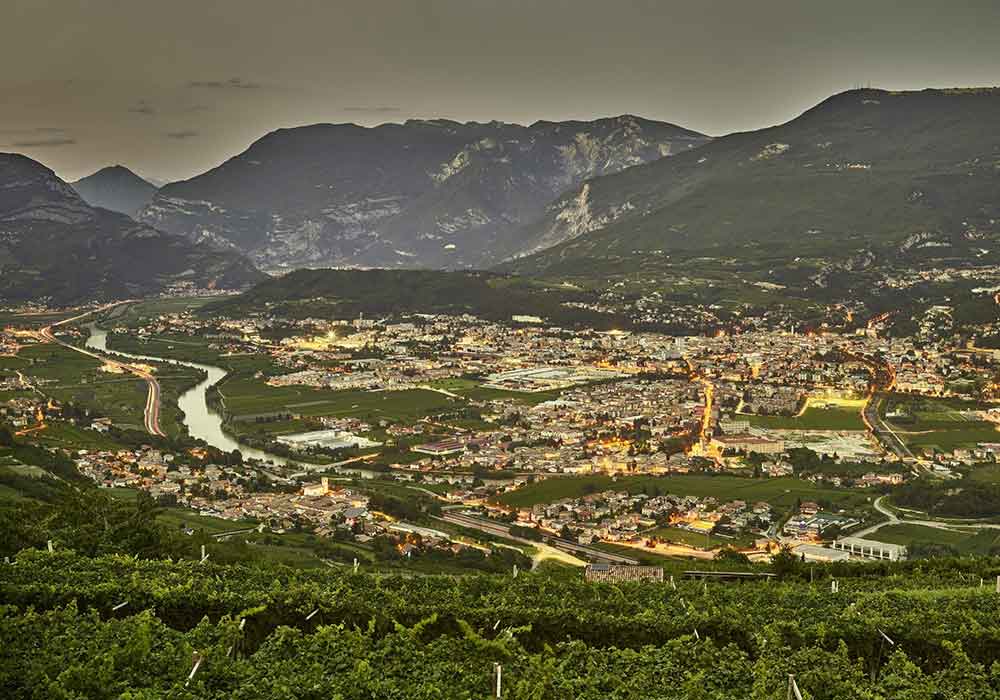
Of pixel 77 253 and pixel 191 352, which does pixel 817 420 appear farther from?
pixel 77 253

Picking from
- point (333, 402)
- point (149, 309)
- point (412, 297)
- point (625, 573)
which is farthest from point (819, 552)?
point (149, 309)

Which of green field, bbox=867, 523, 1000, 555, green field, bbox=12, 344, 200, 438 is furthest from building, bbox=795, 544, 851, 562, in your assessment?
green field, bbox=12, 344, 200, 438

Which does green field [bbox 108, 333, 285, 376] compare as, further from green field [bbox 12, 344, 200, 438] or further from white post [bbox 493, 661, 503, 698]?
white post [bbox 493, 661, 503, 698]

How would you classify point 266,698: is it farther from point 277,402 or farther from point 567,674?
point 277,402

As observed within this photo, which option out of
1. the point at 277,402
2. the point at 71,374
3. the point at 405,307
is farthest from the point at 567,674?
the point at 405,307

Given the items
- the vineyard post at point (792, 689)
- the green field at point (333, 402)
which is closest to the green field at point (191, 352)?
the green field at point (333, 402)

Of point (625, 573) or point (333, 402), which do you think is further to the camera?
point (333, 402)

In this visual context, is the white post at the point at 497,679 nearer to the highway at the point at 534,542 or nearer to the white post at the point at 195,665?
the white post at the point at 195,665
